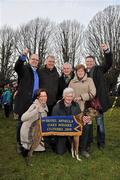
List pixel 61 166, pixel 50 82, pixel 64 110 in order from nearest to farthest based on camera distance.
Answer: pixel 61 166, pixel 64 110, pixel 50 82

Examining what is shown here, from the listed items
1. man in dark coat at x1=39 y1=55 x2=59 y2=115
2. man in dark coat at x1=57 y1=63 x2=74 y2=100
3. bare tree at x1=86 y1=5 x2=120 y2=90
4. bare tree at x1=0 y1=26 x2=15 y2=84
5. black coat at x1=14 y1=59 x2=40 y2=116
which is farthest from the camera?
bare tree at x1=0 y1=26 x2=15 y2=84

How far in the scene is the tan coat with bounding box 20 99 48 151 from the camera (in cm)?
762

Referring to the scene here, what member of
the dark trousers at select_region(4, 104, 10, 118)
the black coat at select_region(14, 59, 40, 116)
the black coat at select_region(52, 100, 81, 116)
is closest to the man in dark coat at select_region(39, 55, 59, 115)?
the black coat at select_region(14, 59, 40, 116)

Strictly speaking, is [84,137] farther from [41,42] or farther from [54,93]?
[41,42]

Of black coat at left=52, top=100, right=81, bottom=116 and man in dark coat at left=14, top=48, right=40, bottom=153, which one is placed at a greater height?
man in dark coat at left=14, top=48, right=40, bottom=153

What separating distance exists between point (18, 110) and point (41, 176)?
196 centimetres

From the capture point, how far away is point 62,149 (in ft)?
25.9

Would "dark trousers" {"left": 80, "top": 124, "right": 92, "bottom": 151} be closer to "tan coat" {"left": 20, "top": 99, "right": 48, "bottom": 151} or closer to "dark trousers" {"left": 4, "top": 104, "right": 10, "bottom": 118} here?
"tan coat" {"left": 20, "top": 99, "right": 48, "bottom": 151}

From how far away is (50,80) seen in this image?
8.19 meters

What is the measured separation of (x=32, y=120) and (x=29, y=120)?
0.21 ft

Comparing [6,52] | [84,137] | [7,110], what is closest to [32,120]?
[84,137]

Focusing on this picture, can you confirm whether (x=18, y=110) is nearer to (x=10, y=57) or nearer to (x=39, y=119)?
(x=39, y=119)

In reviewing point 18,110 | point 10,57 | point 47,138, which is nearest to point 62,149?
point 47,138

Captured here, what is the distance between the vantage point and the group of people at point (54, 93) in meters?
7.70
